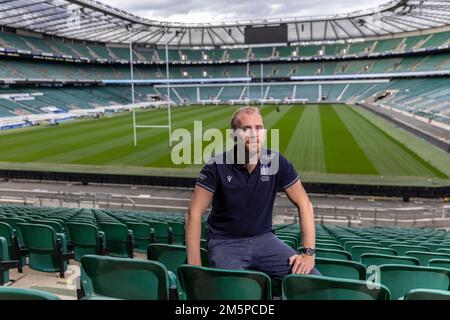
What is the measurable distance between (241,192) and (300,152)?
22.3m

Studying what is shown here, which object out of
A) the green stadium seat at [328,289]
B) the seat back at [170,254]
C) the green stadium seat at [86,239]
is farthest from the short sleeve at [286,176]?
the green stadium seat at [86,239]

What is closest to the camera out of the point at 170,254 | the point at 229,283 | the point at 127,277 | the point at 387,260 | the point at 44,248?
the point at 229,283

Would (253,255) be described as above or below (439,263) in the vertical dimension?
above

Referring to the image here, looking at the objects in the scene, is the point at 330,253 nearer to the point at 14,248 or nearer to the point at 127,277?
the point at 127,277

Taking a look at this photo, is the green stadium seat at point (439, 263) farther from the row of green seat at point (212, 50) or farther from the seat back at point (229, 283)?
the row of green seat at point (212, 50)

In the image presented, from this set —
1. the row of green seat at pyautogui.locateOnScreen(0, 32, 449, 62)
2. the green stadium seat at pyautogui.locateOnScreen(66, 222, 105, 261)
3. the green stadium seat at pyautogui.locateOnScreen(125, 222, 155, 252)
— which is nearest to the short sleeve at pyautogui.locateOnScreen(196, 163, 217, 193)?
the green stadium seat at pyautogui.locateOnScreen(66, 222, 105, 261)

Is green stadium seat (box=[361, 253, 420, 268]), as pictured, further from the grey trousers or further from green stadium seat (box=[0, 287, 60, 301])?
green stadium seat (box=[0, 287, 60, 301])

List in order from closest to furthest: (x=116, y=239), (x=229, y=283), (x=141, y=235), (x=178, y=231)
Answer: (x=229, y=283) < (x=116, y=239) < (x=141, y=235) < (x=178, y=231)

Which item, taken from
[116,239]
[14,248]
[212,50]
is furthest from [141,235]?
[212,50]

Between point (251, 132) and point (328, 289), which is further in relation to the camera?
point (251, 132)

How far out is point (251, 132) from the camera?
3.14 m

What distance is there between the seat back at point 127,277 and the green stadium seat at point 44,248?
111 inches

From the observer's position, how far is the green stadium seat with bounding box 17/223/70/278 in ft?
17.5

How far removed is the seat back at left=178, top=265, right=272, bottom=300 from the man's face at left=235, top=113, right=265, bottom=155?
1.10 meters
